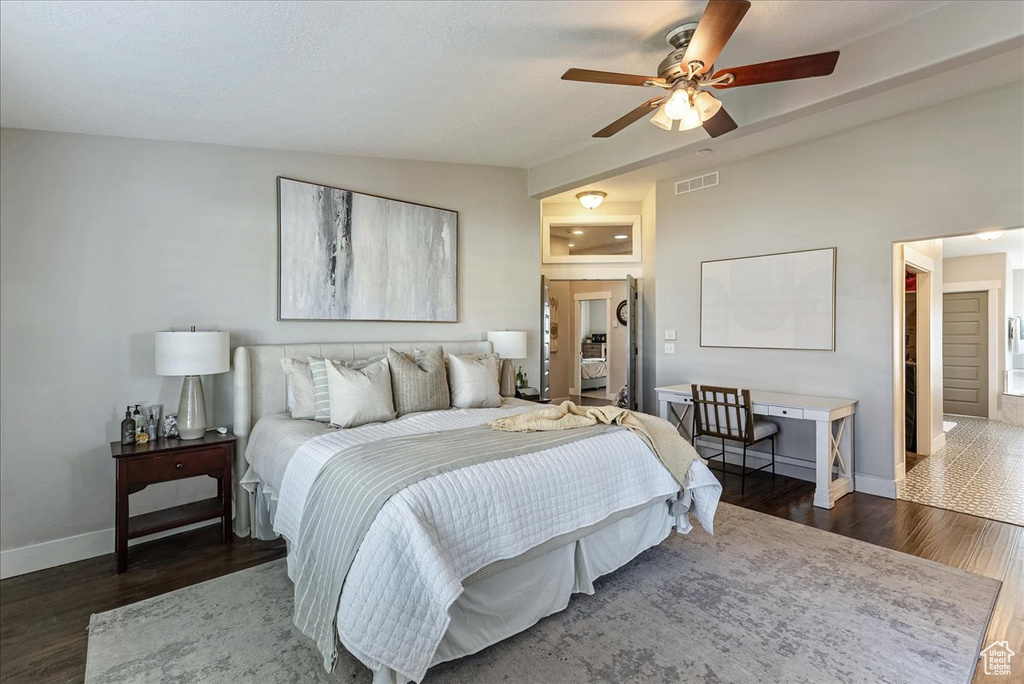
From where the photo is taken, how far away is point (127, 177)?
121 inches

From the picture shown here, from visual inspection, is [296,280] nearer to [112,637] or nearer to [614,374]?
[112,637]

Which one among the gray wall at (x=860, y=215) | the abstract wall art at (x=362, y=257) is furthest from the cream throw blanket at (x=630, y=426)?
the gray wall at (x=860, y=215)

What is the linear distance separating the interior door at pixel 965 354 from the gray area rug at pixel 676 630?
6549 mm

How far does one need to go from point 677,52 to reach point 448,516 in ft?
7.73

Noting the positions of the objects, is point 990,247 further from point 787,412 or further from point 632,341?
point 787,412

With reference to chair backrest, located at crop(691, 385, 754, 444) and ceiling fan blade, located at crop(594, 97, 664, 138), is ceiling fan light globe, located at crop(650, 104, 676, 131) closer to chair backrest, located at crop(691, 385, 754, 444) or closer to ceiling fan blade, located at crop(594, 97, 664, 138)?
ceiling fan blade, located at crop(594, 97, 664, 138)

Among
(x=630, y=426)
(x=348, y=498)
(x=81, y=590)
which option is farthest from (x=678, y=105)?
(x=81, y=590)

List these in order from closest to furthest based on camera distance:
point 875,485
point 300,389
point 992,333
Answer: point 300,389 → point 875,485 → point 992,333

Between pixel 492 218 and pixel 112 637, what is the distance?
3911 millimetres

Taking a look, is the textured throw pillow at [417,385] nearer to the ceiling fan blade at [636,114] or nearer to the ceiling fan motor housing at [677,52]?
the ceiling fan blade at [636,114]

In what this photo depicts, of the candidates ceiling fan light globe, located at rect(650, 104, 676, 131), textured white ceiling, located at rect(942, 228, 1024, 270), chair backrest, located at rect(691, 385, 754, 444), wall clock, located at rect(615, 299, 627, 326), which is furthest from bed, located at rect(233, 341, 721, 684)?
wall clock, located at rect(615, 299, 627, 326)

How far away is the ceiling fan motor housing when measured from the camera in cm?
228

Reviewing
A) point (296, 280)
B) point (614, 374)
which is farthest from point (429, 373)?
point (614, 374)

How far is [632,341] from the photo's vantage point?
19.1 feet
